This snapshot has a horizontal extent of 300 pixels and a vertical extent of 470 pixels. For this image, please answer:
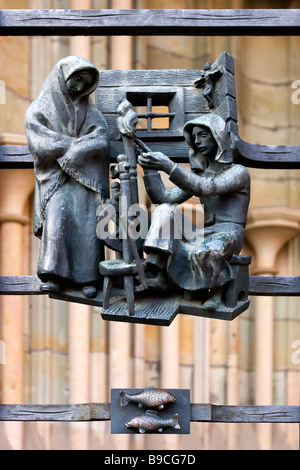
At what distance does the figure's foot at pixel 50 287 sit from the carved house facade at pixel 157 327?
63.1 inches

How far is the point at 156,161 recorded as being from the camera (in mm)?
4402

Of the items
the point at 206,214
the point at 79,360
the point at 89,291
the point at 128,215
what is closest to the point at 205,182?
the point at 206,214

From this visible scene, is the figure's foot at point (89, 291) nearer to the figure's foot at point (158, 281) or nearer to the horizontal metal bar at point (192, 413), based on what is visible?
the figure's foot at point (158, 281)

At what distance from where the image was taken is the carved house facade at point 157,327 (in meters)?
6.12

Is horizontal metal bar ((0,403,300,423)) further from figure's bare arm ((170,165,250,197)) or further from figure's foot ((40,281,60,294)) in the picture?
figure's bare arm ((170,165,250,197))

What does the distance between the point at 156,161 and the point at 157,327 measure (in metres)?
2.03

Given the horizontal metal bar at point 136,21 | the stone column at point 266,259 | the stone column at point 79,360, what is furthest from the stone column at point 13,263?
the horizontal metal bar at point 136,21

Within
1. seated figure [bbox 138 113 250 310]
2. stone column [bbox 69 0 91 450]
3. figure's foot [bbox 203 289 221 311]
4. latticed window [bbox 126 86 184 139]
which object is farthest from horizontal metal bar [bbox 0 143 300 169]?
stone column [bbox 69 0 91 450]

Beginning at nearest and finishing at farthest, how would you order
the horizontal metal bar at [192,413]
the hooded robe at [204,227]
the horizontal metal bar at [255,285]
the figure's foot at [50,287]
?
the hooded robe at [204,227] < the figure's foot at [50,287] < the horizontal metal bar at [192,413] < the horizontal metal bar at [255,285]

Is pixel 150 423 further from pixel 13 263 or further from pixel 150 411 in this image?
pixel 13 263

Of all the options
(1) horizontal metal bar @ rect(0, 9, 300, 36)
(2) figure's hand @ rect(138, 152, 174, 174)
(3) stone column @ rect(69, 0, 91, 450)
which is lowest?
(3) stone column @ rect(69, 0, 91, 450)

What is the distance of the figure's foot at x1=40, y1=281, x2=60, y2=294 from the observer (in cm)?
449

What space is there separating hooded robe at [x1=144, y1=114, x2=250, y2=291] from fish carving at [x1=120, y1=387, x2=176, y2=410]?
41 cm
